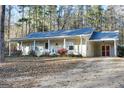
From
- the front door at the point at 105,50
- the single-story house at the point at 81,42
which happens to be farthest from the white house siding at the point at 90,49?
the front door at the point at 105,50

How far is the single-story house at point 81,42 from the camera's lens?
30.9 m

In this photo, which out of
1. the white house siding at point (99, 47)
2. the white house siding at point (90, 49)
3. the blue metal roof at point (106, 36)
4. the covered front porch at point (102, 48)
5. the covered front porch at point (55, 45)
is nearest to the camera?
the blue metal roof at point (106, 36)

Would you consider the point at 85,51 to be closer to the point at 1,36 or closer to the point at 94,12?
the point at 1,36

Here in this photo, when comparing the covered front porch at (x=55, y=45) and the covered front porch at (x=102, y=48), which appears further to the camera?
the covered front porch at (x=102, y=48)

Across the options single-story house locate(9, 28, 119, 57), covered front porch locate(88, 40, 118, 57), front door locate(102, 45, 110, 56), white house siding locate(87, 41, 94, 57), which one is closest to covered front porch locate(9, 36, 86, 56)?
single-story house locate(9, 28, 119, 57)

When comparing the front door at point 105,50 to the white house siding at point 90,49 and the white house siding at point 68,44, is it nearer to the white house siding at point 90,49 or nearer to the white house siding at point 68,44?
the white house siding at point 90,49

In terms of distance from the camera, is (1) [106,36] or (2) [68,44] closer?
(1) [106,36]

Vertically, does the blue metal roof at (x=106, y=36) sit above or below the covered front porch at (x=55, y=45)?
above

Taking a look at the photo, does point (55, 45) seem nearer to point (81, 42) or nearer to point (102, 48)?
point (81, 42)

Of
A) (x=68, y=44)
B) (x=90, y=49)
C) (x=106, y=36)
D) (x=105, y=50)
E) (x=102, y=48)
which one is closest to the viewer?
(x=106, y=36)

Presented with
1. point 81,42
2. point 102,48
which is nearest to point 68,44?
point 81,42

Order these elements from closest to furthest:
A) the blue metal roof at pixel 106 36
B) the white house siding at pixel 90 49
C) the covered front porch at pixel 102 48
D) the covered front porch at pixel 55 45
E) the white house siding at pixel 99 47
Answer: the blue metal roof at pixel 106 36, the covered front porch at pixel 55 45, the white house siding at pixel 90 49, the covered front porch at pixel 102 48, the white house siding at pixel 99 47

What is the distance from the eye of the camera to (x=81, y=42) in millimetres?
30875
